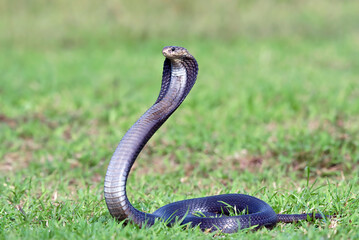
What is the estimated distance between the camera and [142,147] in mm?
2764

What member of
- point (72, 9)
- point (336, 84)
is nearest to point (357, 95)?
point (336, 84)

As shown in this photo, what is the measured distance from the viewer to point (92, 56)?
9.80 m

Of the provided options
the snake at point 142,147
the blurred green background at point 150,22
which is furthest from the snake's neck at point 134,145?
the blurred green background at point 150,22

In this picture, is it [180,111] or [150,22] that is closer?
[180,111]

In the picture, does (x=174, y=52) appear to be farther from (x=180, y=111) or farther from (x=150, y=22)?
(x=150, y=22)

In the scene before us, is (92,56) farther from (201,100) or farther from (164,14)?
(201,100)

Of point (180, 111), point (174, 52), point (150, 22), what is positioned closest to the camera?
point (174, 52)

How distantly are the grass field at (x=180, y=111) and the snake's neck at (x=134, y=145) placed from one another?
12cm

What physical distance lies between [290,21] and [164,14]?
300cm

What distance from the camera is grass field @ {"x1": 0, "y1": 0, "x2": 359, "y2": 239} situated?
3.43 m

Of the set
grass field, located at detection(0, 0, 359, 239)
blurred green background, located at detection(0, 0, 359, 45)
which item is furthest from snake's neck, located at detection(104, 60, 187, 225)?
blurred green background, located at detection(0, 0, 359, 45)

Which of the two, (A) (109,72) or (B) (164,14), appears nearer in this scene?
(A) (109,72)

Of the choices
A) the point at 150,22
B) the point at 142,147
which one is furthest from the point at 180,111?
the point at 150,22

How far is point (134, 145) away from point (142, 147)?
0.18ft
